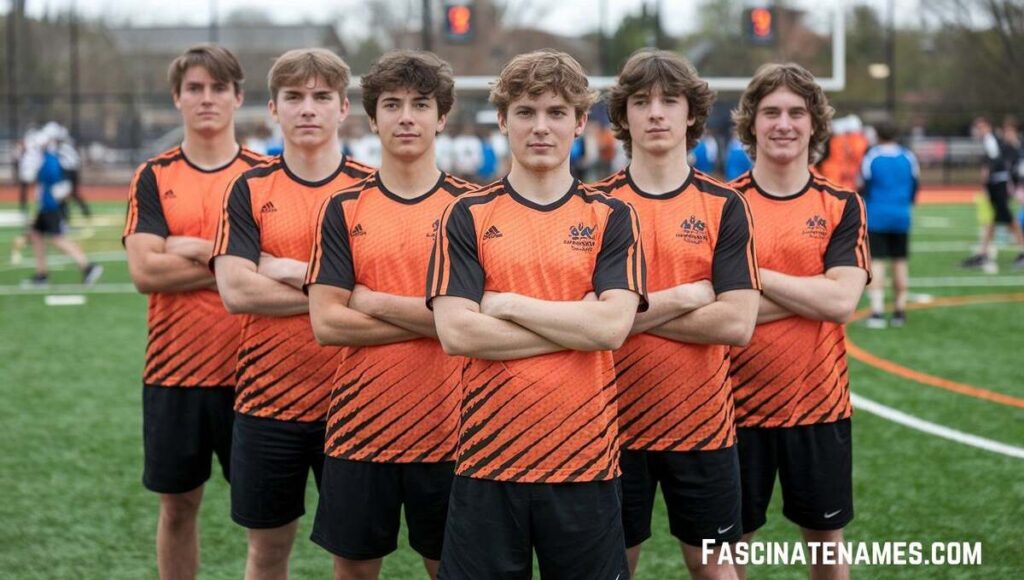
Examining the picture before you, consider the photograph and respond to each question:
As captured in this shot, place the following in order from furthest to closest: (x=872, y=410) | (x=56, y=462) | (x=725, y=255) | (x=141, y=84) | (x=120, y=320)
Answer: (x=141, y=84), (x=120, y=320), (x=872, y=410), (x=56, y=462), (x=725, y=255)

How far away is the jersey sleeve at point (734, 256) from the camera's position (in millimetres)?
3936

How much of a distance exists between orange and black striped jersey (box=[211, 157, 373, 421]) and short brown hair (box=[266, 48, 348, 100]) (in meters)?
0.38

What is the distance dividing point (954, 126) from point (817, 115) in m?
44.8

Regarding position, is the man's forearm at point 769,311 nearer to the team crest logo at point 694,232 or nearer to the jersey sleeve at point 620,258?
the team crest logo at point 694,232

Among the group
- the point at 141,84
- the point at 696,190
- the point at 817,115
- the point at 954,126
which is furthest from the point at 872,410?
the point at 141,84

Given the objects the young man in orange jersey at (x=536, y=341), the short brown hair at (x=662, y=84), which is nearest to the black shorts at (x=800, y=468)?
the young man in orange jersey at (x=536, y=341)

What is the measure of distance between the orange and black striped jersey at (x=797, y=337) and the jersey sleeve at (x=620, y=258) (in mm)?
1039

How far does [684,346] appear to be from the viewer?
13.2ft

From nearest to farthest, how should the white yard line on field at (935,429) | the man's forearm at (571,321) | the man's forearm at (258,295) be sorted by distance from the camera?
the man's forearm at (571,321)
the man's forearm at (258,295)
the white yard line on field at (935,429)

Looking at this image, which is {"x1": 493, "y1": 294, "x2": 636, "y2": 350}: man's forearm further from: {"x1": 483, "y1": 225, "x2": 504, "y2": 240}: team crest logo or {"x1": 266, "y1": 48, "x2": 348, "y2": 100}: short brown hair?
{"x1": 266, "y1": 48, "x2": 348, "y2": 100}: short brown hair

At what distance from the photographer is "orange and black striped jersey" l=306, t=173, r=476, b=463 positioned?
387 cm

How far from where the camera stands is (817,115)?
4555mm

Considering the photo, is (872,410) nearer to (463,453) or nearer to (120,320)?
(463,453)

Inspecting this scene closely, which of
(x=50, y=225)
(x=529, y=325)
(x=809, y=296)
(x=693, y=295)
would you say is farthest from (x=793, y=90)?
(x=50, y=225)
